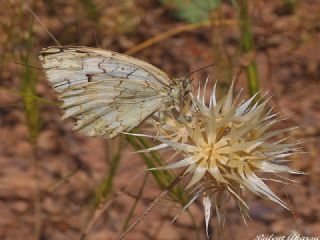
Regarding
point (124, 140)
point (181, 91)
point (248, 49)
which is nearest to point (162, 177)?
point (181, 91)

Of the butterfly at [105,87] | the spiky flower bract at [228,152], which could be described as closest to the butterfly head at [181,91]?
the butterfly at [105,87]

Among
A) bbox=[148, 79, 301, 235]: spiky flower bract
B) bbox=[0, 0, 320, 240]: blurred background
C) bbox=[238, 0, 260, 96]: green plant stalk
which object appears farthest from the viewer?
bbox=[0, 0, 320, 240]: blurred background

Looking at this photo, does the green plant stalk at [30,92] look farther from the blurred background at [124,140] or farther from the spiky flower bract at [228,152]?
the spiky flower bract at [228,152]

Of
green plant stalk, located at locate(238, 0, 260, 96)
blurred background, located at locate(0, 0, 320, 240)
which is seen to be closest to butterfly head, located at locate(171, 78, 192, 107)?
blurred background, located at locate(0, 0, 320, 240)

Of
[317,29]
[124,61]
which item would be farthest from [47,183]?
[317,29]

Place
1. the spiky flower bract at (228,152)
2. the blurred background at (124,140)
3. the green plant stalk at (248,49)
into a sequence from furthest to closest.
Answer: the blurred background at (124,140), the green plant stalk at (248,49), the spiky flower bract at (228,152)

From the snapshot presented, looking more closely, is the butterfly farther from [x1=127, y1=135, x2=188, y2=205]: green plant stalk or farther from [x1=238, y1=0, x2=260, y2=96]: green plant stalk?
[x1=238, y1=0, x2=260, y2=96]: green plant stalk

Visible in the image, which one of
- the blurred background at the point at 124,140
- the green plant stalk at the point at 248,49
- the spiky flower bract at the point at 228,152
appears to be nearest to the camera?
the spiky flower bract at the point at 228,152
